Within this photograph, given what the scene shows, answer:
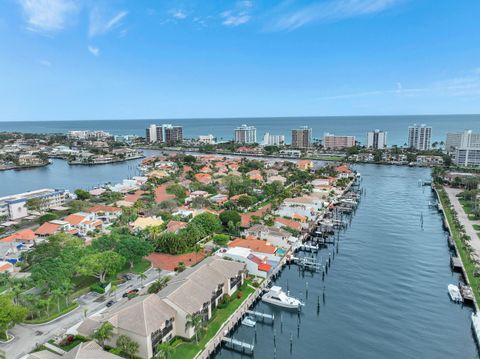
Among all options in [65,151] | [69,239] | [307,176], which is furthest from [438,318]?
[65,151]

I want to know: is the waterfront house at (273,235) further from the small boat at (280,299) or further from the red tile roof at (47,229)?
the red tile roof at (47,229)

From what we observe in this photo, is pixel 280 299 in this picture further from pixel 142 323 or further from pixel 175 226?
pixel 175 226

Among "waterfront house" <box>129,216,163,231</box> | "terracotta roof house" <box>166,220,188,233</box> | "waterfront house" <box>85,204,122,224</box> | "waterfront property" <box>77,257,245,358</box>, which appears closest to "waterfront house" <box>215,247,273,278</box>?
"waterfront property" <box>77,257,245,358</box>

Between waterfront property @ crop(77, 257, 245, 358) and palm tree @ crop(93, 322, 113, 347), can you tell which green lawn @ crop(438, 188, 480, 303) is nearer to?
waterfront property @ crop(77, 257, 245, 358)

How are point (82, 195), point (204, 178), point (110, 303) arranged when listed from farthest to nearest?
point (204, 178) < point (82, 195) < point (110, 303)

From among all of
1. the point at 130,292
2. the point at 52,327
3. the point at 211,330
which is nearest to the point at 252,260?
the point at 211,330
